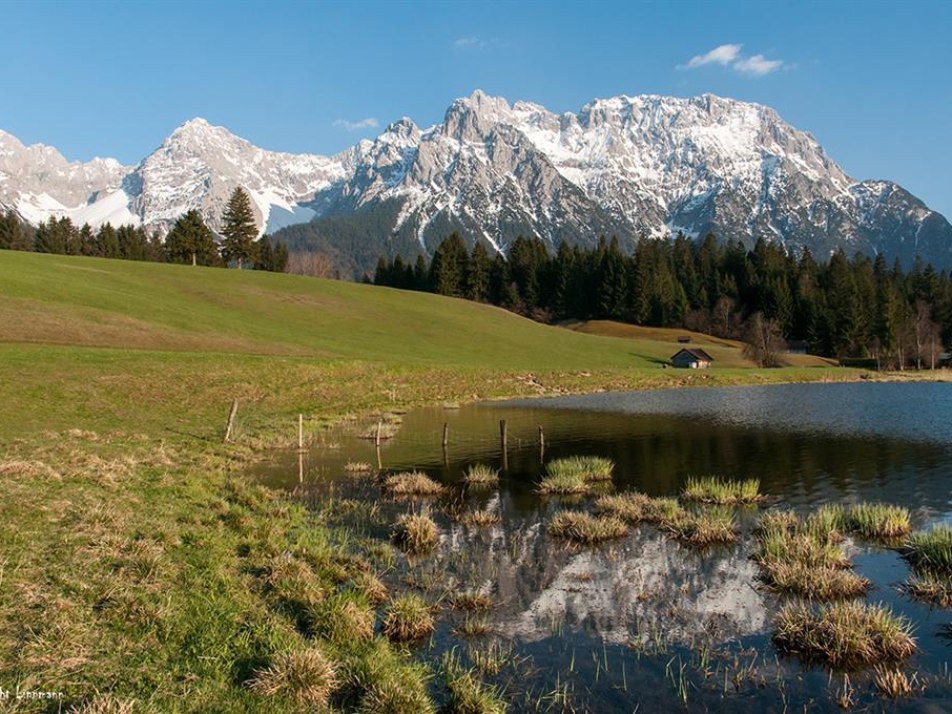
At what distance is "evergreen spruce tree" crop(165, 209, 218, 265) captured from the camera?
461ft

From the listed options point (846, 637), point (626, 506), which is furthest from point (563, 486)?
point (846, 637)

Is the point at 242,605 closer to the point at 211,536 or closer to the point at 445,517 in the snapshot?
the point at 211,536

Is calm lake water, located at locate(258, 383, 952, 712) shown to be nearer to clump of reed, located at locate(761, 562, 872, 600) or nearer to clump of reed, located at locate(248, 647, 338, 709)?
clump of reed, located at locate(761, 562, 872, 600)

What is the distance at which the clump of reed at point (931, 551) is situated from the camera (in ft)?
53.8

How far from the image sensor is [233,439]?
35.3m

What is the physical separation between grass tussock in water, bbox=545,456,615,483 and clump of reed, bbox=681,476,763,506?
4.08 meters

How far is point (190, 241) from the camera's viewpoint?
140625 millimetres

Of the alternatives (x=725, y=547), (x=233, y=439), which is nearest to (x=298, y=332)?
(x=233, y=439)

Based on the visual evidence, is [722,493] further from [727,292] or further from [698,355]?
[727,292]

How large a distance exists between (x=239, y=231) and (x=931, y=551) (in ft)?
462

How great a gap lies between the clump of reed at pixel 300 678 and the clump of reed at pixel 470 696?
72.7 inches

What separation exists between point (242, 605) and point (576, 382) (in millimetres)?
66827

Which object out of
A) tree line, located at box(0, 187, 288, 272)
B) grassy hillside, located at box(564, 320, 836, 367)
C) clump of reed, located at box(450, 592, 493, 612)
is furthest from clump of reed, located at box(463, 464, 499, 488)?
tree line, located at box(0, 187, 288, 272)

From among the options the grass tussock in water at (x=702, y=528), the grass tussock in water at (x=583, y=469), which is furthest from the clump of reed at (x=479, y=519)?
the grass tussock in water at (x=583, y=469)
